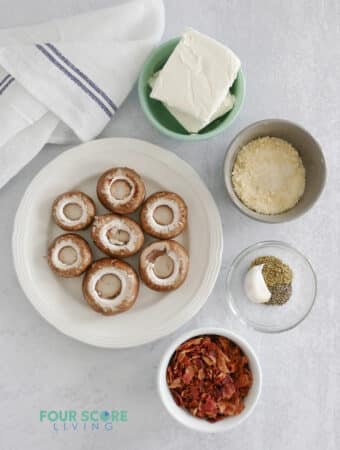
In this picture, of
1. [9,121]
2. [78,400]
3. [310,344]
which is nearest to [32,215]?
[9,121]

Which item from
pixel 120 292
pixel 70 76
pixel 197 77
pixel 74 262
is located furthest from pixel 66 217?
pixel 197 77

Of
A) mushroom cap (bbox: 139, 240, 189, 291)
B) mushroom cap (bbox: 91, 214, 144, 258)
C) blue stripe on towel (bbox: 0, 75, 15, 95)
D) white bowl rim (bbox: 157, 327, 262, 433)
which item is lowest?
white bowl rim (bbox: 157, 327, 262, 433)

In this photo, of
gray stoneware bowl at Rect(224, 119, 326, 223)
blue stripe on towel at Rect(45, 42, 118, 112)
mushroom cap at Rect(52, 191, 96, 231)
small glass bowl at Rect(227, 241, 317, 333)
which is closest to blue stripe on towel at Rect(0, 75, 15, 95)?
blue stripe on towel at Rect(45, 42, 118, 112)

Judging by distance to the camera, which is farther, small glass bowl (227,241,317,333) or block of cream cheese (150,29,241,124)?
small glass bowl (227,241,317,333)

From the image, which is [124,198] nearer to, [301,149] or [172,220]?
[172,220]

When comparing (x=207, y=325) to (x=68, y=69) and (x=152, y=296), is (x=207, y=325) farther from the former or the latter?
(x=68, y=69)

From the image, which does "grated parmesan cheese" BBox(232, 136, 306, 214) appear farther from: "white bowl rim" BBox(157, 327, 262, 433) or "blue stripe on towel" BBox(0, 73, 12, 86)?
"blue stripe on towel" BBox(0, 73, 12, 86)
